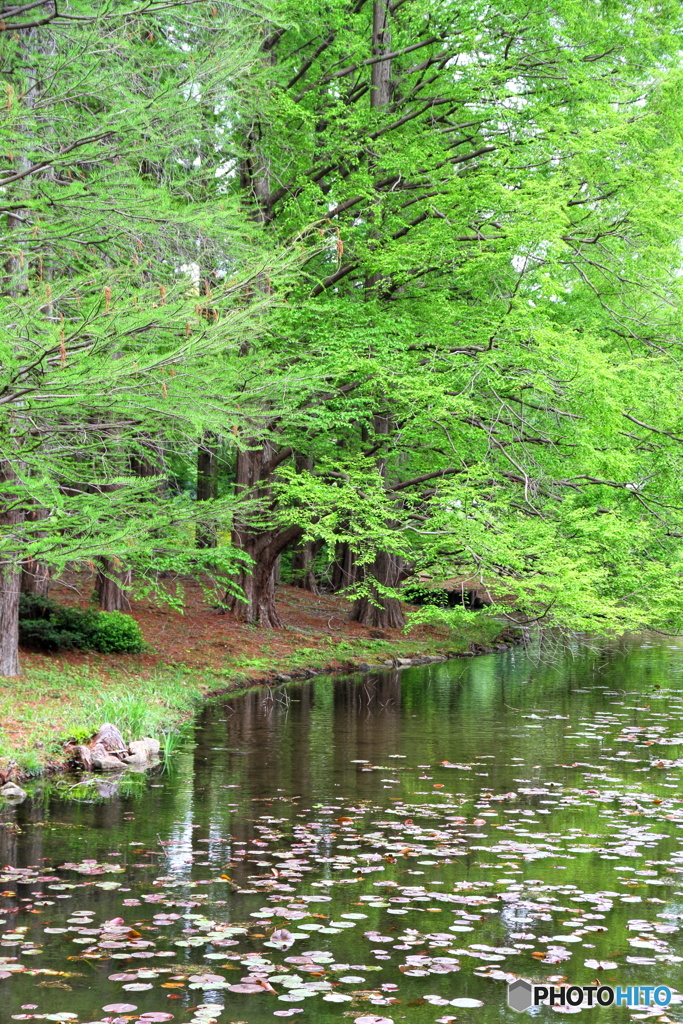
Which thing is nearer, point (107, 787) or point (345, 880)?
point (345, 880)

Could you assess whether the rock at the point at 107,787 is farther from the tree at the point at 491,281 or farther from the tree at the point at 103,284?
the tree at the point at 491,281

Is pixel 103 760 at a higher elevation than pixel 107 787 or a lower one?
higher

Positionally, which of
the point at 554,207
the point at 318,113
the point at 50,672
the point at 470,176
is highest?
the point at 318,113

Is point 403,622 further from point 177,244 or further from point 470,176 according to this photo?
point 177,244

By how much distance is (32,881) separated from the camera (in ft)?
24.3

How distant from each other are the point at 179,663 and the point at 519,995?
13.9 meters

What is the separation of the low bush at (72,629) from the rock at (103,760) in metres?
5.39

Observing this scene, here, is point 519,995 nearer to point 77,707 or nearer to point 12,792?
point 12,792

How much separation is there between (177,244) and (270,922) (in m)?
9.27

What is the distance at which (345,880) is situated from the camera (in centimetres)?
772

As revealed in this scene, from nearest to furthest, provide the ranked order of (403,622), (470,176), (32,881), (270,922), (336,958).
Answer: (336,958) < (270,922) < (32,881) < (470,176) < (403,622)

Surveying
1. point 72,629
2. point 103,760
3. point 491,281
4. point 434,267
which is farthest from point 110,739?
point 491,281

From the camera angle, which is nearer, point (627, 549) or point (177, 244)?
point (177, 244)

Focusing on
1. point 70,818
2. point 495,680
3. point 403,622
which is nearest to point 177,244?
point 70,818
